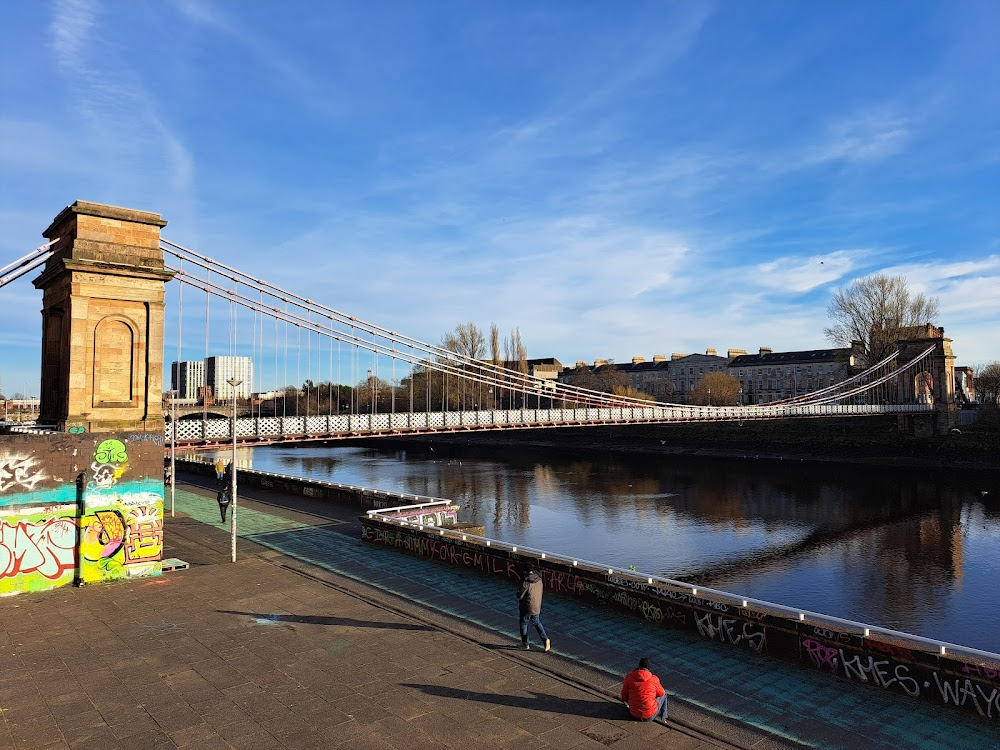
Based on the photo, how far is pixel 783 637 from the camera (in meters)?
10.9

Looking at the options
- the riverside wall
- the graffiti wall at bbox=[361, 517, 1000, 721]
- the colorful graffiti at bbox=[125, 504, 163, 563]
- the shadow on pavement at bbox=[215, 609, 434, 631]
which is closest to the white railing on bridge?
the colorful graffiti at bbox=[125, 504, 163, 563]

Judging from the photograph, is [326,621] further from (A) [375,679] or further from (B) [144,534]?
(B) [144,534]

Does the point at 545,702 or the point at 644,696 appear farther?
the point at 545,702

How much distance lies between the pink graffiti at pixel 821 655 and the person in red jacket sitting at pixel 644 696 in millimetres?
3290

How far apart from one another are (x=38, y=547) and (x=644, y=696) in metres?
13.5

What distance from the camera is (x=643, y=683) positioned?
8.52 meters

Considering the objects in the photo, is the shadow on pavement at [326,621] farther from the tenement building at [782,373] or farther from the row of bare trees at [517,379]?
the tenement building at [782,373]

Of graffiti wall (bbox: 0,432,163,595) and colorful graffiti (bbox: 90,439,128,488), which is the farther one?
colorful graffiti (bbox: 90,439,128,488)

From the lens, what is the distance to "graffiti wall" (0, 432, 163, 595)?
1431cm

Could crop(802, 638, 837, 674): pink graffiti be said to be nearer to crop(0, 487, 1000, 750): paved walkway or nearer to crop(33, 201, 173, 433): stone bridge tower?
crop(0, 487, 1000, 750): paved walkway

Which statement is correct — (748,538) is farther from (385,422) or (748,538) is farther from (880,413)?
(880,413)

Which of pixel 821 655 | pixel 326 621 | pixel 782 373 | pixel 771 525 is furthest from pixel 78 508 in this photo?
pixel 782 373

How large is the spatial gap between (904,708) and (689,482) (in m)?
47.5

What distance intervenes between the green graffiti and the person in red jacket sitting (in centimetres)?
1295
